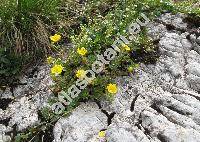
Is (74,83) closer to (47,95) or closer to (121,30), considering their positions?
(47,95)

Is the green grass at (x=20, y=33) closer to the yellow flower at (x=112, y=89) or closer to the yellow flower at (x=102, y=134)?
the yellow flower at (x=112, y=89)

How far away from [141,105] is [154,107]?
134 millimetres

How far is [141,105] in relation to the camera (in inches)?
172

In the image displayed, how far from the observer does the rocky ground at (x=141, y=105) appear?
162 inches

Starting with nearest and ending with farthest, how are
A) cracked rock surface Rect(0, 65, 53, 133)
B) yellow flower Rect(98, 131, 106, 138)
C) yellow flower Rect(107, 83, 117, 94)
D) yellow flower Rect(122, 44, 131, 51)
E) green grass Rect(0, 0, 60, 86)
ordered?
1. yellow flower Rect(98, 131, 106, 138)
2. yellow flower Rect(107, 83, 117, 94)
3. cracked rock surface Rect(0, 65, 53, 133)
4. yellow flower Rect(122, 44, 131, 51)
5. green grass Rect(0, 0, 60, 86)

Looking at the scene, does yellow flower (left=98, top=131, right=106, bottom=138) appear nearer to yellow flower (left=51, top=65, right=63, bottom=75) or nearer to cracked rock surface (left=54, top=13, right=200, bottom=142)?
cracked rock surface (left=54, top=13, right=200, bottom=142)

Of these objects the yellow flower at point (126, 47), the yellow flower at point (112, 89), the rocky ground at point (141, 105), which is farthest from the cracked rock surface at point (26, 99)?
the yellow flower at point (126, 47)

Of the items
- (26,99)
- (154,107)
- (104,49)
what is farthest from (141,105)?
(26,99)

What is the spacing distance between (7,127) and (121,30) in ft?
5.62

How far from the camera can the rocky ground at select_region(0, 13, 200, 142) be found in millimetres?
4105

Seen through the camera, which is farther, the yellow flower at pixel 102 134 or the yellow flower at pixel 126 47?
the yellow flower at pixel 126 47

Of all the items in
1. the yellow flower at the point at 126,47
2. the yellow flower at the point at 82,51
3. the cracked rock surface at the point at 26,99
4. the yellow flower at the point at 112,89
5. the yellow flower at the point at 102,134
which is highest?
the yellow flower at the point at 126,47

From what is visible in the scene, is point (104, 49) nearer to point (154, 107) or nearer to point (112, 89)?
point (112, 89)

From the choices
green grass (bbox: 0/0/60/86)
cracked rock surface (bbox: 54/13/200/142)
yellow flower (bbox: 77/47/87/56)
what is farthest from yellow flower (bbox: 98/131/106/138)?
green grass (bbox: 0/0/60/86)
